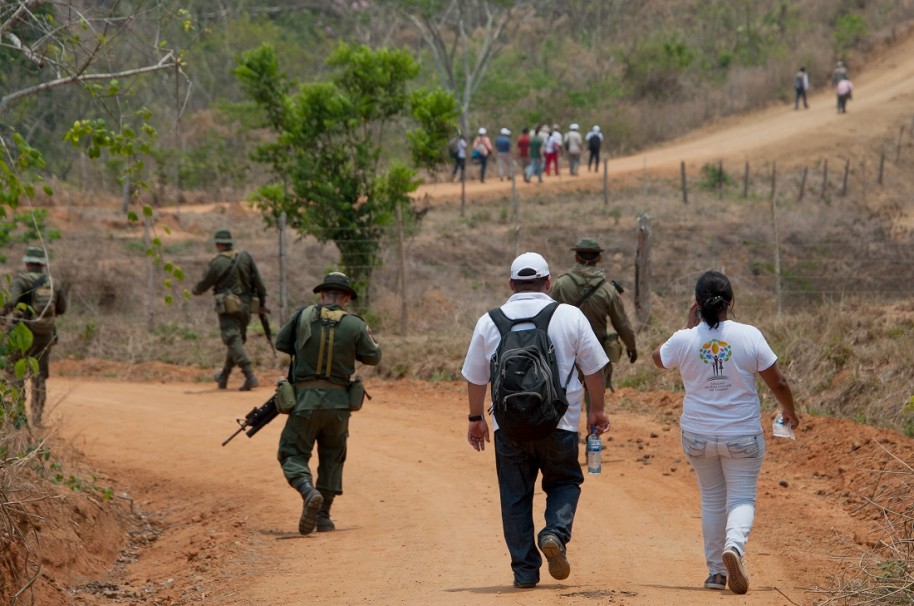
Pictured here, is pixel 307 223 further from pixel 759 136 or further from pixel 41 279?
pixel 759 136

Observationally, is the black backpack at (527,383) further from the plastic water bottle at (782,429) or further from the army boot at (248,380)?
the army boot at (248,380)

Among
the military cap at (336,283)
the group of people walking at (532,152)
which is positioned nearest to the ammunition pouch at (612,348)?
the military cap at (336,283)

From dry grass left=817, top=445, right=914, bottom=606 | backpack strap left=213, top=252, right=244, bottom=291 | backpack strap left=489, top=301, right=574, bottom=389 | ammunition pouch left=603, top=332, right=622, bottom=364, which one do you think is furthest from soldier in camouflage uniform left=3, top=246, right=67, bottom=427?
dry grass left=817, top=445, right=914, bottom=606

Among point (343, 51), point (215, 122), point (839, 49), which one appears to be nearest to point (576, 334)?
point (343, 51)

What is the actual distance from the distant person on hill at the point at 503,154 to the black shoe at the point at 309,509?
30.6 meters

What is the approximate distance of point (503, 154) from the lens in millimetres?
40750

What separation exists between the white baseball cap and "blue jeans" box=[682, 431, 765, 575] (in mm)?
1214

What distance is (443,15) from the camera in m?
52.0

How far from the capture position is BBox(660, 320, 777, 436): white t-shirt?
7129 millimetres

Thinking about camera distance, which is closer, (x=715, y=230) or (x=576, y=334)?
(x=576, y=334)

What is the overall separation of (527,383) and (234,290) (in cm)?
977

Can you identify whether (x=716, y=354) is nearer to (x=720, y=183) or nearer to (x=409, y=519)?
(x=409, y=519)

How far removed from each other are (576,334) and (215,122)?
42.0 m

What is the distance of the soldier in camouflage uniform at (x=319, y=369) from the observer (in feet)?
31.2
